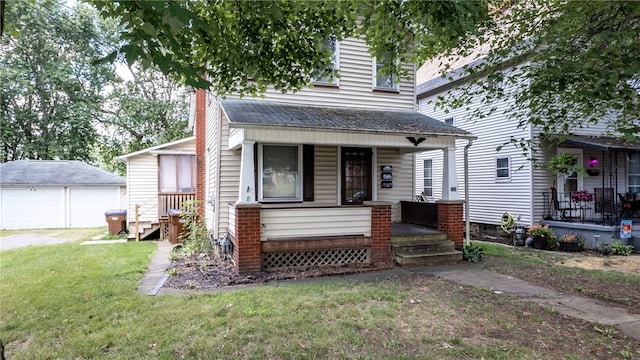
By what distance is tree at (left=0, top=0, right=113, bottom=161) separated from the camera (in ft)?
71.3

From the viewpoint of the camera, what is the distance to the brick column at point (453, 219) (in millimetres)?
8172

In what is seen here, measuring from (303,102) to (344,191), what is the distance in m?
2.62

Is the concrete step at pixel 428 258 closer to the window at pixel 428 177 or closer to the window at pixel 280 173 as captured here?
the window at pixel 280 173

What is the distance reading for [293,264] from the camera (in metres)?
7.24

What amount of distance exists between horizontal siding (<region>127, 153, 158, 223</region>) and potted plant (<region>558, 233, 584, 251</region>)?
46.1 ft

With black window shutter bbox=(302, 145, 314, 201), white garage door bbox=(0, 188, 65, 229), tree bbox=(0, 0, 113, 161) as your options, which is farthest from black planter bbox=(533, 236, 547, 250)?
tree bbox=(0, 0, 113, 161)

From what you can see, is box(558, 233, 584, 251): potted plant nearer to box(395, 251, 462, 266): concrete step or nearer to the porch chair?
the porch chair

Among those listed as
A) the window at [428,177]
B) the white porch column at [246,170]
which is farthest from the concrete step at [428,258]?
the window at [428,177]

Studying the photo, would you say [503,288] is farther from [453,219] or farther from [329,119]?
[329,119]

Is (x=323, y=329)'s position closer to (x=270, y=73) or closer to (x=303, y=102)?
(x=270, y=73)

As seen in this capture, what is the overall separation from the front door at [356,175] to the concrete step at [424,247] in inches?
77.0

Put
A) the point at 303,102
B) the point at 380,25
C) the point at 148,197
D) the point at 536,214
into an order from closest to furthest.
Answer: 1. the point at 380,25
2. the point at 303,102
3. the point at 536,214
4. the point at 148,197

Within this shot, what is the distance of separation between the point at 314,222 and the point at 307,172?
5.89ft

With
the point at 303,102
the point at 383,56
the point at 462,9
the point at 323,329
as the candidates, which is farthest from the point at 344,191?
the point at 462,9
